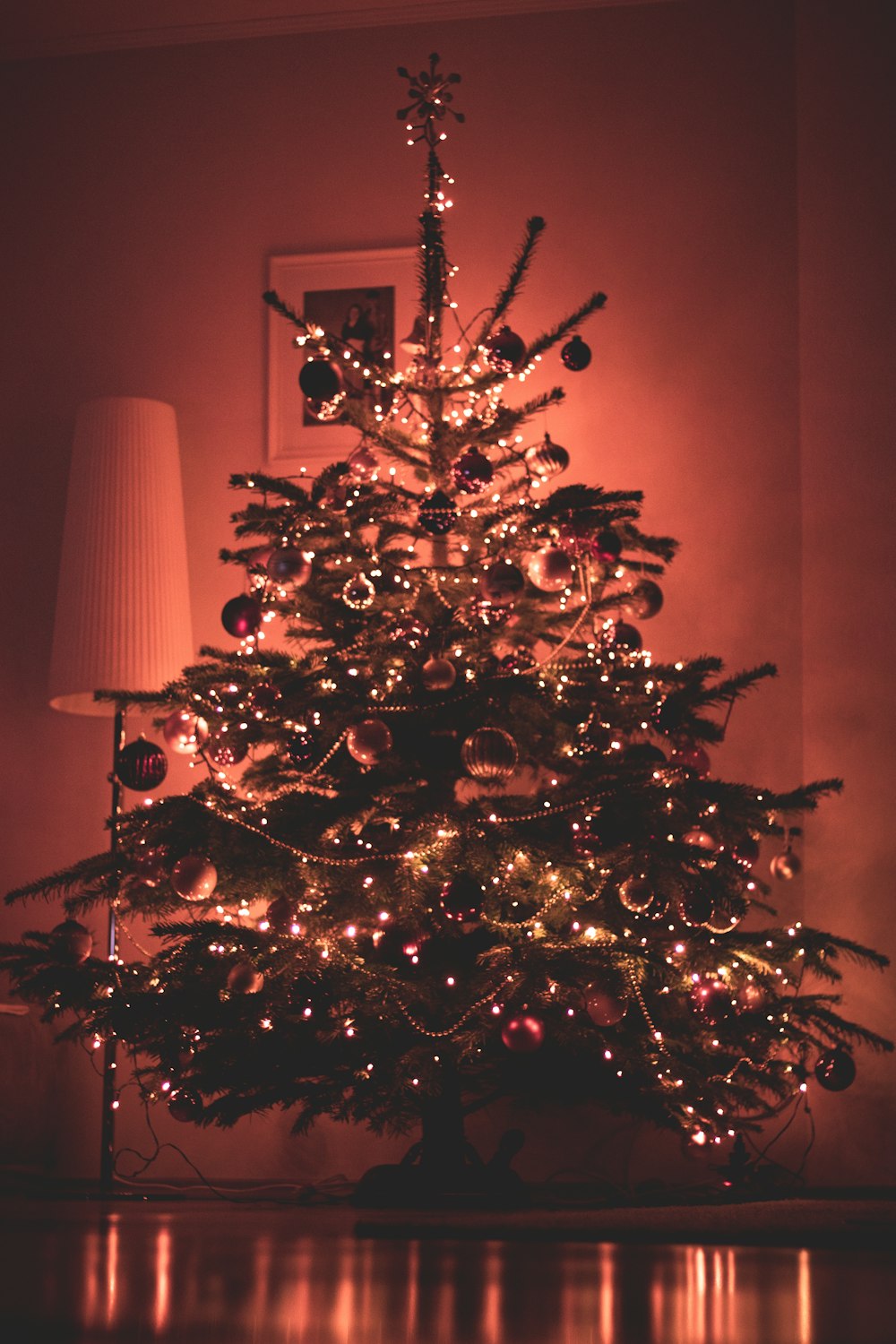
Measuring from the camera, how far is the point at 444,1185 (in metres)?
2.32

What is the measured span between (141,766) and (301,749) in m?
0.36

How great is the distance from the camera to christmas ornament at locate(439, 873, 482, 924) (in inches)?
81.5

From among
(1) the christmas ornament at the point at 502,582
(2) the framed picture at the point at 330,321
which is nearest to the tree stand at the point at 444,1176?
(1) the christmas ornament at the point at 502,582

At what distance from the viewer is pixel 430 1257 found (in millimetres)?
1432

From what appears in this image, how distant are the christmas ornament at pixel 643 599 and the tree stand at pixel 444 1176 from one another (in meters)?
0.92

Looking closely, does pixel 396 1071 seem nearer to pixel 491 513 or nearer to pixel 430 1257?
pixel 430 1257

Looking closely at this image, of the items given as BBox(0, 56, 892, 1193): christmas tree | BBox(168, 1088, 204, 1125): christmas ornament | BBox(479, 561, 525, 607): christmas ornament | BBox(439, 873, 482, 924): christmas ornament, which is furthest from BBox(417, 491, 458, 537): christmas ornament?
BBox(168, 1088, 204, 1125): christmas ornament

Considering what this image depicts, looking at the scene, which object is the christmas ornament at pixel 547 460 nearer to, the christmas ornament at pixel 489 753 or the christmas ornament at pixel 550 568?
the christmas ornament at pixel 550 568

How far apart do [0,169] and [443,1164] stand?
2.84 meters

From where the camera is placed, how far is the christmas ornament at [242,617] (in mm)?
2354

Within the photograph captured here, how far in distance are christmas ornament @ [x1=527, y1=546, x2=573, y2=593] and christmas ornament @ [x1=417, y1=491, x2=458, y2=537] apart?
16cm

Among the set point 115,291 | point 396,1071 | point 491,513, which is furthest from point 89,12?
point 396,1071

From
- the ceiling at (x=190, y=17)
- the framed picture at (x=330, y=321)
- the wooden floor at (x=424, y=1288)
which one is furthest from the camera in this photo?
the ceiling at (x=190, y=17)

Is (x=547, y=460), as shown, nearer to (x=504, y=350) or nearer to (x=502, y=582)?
(x=504, y=350)
